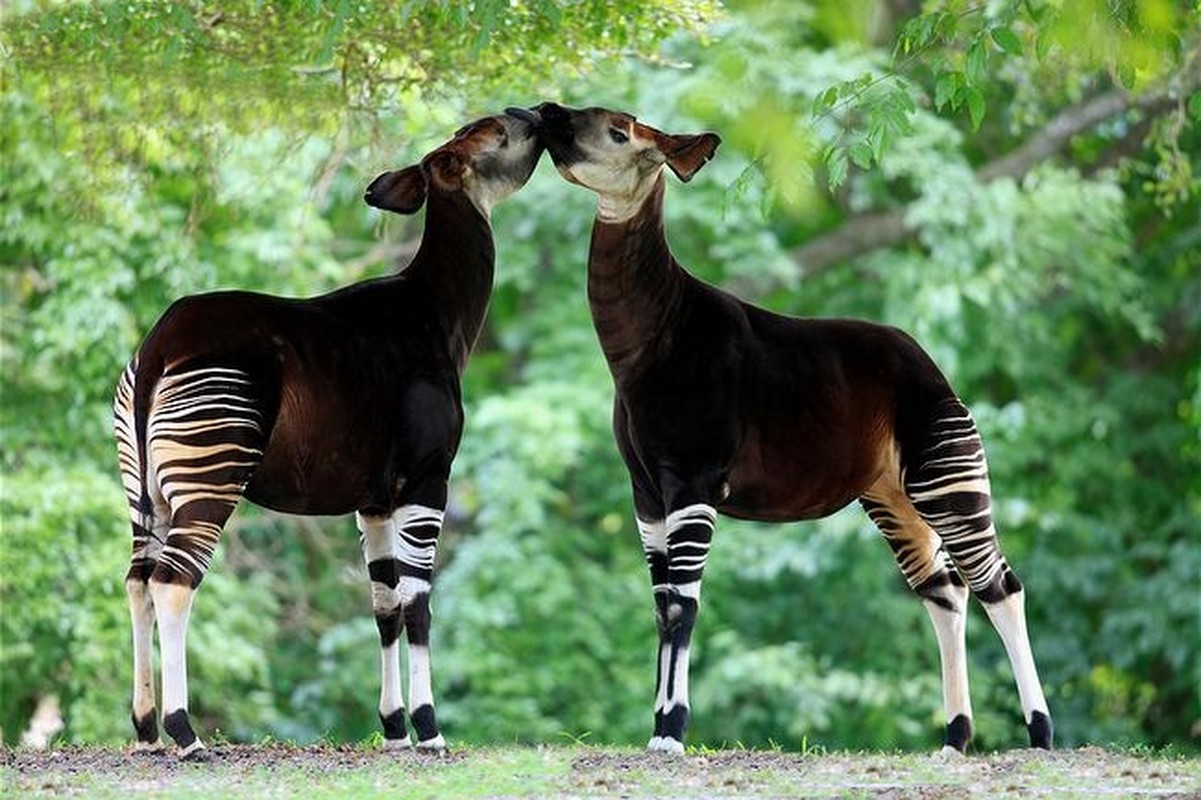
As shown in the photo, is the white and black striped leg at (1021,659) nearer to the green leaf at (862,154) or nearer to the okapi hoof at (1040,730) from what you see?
the okapi hoof at (1040,730)

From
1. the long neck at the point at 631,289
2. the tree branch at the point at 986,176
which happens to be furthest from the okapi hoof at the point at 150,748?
the tree branch at the point at 986,176

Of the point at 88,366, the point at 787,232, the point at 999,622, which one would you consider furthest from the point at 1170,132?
the point at 787,232

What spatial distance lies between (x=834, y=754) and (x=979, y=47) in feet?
9.30

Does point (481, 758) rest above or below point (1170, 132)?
below

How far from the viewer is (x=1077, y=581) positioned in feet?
62.9

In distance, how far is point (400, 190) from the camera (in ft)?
27.0

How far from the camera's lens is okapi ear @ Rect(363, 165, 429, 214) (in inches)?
322

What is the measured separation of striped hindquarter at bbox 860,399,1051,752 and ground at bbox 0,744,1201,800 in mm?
269

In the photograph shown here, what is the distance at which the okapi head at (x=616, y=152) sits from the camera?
7645 mm

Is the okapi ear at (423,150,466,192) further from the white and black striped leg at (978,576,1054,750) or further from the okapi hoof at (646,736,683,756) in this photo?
the white and black striped leg at (978,576,1054,750)

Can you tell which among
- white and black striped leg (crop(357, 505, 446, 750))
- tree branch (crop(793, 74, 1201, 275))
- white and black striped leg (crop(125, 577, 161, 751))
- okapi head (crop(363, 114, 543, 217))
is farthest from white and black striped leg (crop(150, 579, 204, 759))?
tree branch (crop(793, 74, 1201, 275))

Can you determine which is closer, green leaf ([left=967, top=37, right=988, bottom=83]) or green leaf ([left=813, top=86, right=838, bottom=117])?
green leaf ([left=967, top=37, right=988, bottom=83])

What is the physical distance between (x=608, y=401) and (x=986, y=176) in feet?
12.7

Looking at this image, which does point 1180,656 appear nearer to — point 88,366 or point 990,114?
point 990,114
